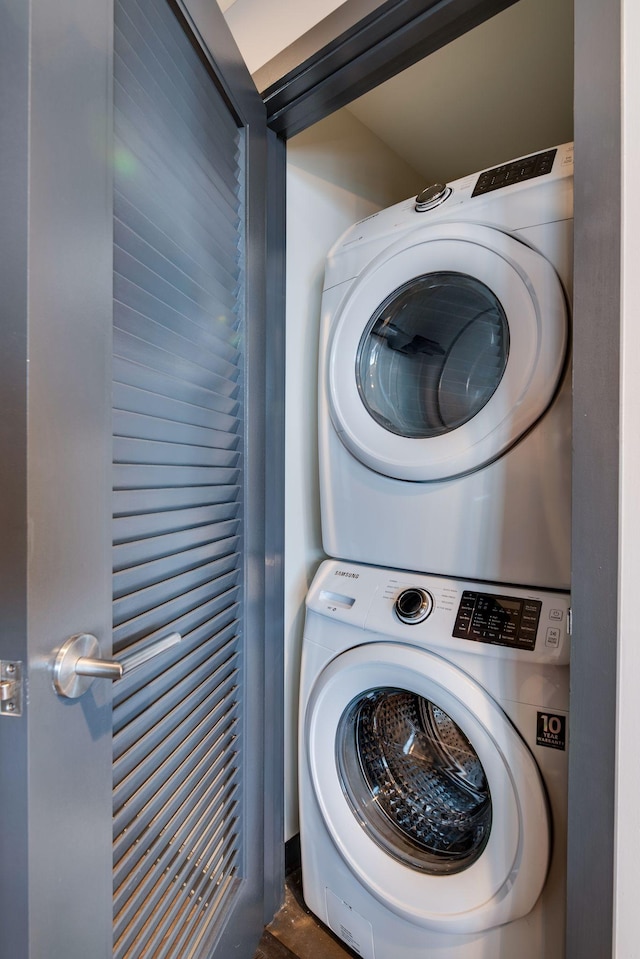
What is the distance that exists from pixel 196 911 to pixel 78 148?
1194mm

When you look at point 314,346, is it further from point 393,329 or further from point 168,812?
point 168,812

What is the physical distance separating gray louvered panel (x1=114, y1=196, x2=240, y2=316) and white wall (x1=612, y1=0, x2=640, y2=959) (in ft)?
2.21

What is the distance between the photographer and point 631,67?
2.19 ft

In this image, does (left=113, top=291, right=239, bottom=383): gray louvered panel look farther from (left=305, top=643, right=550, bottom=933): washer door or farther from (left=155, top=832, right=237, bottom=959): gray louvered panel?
(left=155, top=832, right=237, bottom=959): gray louvered panel

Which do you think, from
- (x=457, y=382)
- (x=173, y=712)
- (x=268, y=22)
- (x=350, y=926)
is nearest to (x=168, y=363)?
(x=173, y=712)

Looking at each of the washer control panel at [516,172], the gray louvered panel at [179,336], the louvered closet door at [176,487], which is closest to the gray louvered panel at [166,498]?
the louvered closet door at [176,487]

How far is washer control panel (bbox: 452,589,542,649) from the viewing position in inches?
34.6

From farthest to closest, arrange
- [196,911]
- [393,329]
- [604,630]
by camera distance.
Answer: [393,329]
[196,911]
[604,630]

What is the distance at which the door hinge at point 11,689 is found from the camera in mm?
454

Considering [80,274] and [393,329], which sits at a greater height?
[393,329]

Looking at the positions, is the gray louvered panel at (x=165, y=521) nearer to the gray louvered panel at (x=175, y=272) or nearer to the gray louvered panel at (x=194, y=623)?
the gray louvered panel at (x=194, y=623)

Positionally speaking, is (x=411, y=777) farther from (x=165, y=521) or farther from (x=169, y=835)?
(x=165, y=521)

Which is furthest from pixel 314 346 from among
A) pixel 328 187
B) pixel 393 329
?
pixel 328 187

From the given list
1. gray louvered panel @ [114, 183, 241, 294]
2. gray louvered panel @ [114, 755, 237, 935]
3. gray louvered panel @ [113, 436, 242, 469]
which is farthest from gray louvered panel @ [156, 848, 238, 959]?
gray louvered panel @ [114, 183, 241, 294]
